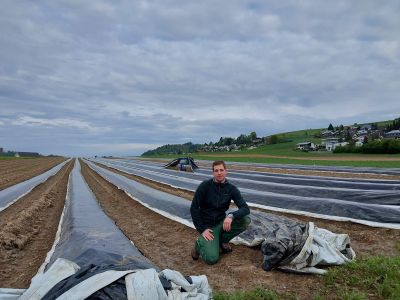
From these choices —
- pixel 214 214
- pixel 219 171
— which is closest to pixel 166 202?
pixel 214 214

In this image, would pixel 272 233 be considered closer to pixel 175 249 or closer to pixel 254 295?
pixel 254 295

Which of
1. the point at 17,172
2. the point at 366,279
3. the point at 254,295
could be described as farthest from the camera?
the point at 17,172

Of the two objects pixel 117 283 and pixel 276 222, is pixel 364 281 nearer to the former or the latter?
pixel 276 222

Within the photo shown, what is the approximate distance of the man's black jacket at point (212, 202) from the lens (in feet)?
17.8

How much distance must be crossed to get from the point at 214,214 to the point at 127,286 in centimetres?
256

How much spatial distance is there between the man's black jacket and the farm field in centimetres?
67

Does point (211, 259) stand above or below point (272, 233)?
below

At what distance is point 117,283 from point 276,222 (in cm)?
351

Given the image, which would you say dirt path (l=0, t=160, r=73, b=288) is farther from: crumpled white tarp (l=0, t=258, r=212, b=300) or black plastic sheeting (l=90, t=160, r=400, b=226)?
black plastic sheeting (l=90, t=160, r=400, b=226)

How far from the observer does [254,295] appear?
163 inches

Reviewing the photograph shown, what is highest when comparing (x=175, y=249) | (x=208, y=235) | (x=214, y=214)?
(x=214, y=214)

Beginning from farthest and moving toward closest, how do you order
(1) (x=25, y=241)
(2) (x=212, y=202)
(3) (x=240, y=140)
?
(3) (x=240, y=140) → (1) (x=25, y=241) → (2) (x=212, y=202)

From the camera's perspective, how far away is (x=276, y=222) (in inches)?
240

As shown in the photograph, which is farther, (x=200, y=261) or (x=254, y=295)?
(x=200, y=261)
